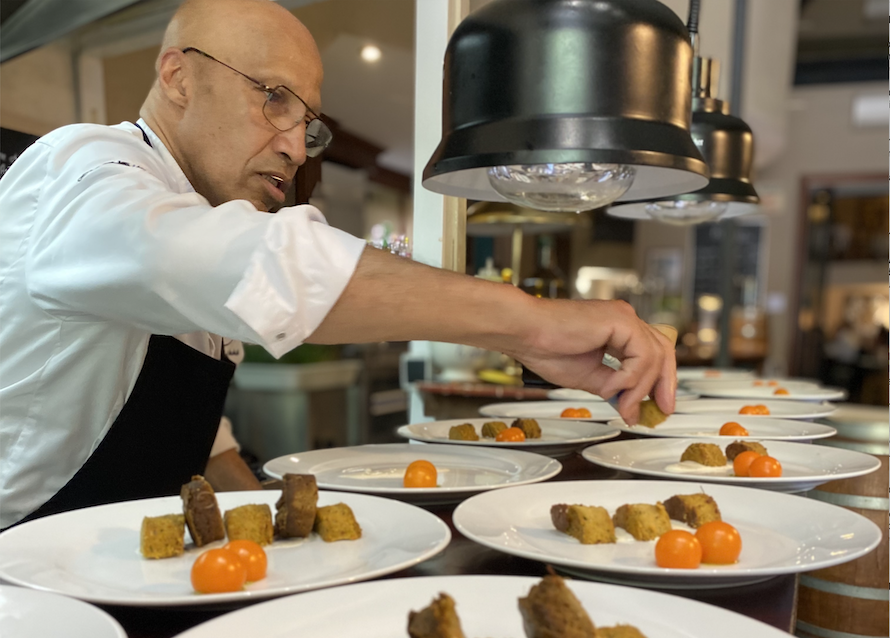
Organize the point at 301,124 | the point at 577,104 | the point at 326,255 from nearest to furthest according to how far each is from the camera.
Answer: the point at 326,255
the point at 577,104
the point at 301,124

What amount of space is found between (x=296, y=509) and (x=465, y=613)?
31 centimetres

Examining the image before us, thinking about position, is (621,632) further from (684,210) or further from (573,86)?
(684,210)

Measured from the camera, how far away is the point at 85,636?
1.92 feet

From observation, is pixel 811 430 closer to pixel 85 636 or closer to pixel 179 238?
pixel 179 238

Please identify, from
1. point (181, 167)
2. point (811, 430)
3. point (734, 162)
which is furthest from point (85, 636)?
point (734, 162)

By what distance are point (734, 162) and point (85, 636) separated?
1.77m

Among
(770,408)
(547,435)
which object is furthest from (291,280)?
(770,408)

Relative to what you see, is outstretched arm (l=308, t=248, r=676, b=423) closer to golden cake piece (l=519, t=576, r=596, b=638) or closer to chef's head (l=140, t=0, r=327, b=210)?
golden cake piece (l=519, t=576, r=596, b=638)

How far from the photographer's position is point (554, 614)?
0.54 metres

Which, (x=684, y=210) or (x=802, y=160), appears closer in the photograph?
(x=684, y=210)

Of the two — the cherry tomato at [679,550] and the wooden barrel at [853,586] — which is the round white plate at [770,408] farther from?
the cherry tomato at [679,550]


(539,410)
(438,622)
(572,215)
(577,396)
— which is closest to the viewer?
(438,622)

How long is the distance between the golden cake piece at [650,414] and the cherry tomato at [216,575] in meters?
0.66

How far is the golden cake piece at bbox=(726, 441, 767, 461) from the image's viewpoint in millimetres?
1333
